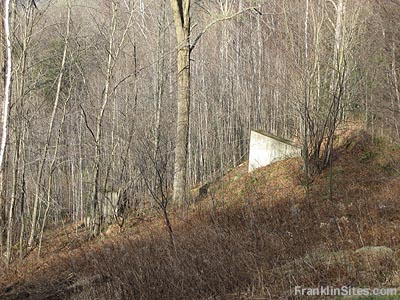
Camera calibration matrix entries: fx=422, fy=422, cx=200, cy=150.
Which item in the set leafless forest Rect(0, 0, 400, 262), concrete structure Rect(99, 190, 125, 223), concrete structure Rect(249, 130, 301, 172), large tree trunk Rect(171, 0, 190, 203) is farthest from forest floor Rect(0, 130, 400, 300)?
concrete structure Rect(249, 130, 301, 172)

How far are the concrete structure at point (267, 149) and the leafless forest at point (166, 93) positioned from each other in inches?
22.4

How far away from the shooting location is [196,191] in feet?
39.1

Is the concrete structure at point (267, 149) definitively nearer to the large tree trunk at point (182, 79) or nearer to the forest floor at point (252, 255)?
the forest floor at point (252, 255)

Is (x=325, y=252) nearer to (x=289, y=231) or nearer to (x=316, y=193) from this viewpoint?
(x=289, y=231)

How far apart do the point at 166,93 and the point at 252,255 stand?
12.2 metres

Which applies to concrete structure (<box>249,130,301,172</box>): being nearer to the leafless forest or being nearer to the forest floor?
the leafless forest

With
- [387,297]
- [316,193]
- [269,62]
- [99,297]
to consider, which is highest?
[269,62]

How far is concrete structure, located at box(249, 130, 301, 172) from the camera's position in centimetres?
1226

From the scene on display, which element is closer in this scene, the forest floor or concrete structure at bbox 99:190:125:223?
the forest floor

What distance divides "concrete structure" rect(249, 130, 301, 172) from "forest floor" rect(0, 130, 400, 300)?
2.55 m

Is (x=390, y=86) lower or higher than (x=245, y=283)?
higher

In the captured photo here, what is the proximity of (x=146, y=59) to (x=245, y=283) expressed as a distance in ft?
46.4

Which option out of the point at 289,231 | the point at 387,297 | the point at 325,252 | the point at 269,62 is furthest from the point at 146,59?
the point at 387,297

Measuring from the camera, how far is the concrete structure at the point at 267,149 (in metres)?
12.3
